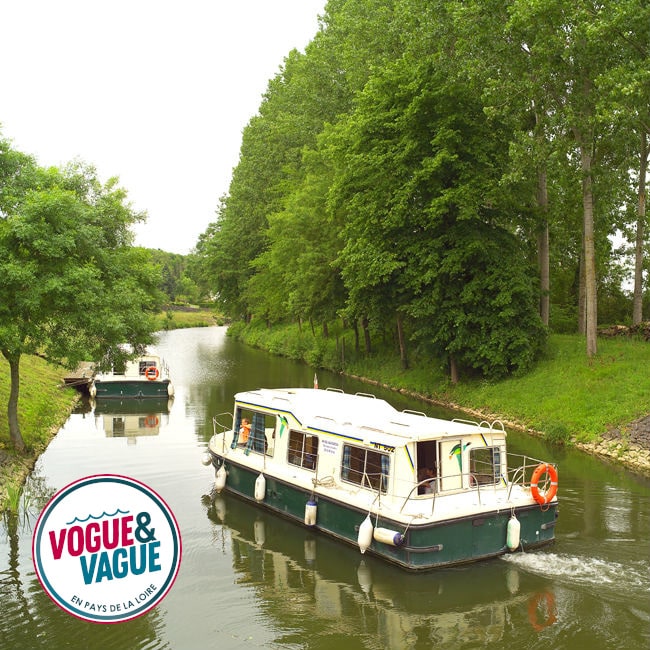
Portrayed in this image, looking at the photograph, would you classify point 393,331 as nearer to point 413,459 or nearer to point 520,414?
point 520,414

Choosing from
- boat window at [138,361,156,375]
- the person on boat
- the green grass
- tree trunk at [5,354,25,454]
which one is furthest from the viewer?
boat window at [138,361,156,375]

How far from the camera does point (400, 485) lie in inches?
639

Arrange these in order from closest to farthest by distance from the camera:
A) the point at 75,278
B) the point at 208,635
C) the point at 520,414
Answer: the point at 208,635 → the point at 75,278 → the point at 520,414

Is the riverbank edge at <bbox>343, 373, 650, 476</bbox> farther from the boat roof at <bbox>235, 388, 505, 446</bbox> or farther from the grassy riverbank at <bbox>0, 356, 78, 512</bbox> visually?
the grassy riverbank at <bbox>0, 356, 78, 512</bbox>

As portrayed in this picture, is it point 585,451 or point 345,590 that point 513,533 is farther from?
point 585,451

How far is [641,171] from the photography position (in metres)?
35.4

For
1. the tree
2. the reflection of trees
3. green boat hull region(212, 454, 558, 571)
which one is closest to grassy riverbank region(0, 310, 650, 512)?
the reflection of trees

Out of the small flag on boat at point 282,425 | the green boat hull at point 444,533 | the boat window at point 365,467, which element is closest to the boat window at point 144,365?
the small flag on boat at point 282,425

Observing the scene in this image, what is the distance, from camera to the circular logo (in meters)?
2.83

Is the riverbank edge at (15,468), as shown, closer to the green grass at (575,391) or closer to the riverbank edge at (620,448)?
the green grass at (575,391)

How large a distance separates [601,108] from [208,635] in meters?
23.2

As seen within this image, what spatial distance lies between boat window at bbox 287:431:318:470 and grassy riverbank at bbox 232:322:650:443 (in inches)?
521

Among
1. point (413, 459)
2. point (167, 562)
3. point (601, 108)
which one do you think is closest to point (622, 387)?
point (601, 108)

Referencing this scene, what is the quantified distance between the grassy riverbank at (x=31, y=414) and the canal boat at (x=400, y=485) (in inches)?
278
